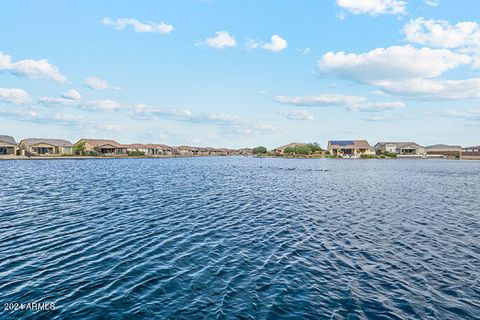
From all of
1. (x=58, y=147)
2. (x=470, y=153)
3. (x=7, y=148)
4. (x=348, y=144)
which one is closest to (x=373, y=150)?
(x=348, y=144)

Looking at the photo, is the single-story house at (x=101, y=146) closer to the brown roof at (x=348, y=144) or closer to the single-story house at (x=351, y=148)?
the single-story house at (x=351, y=148)

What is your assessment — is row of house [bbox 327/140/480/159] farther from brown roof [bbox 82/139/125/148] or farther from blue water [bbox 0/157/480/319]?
blue water [bbox 0/157/480/319]

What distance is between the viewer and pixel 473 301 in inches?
440

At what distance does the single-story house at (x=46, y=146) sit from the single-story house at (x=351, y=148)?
484 ft

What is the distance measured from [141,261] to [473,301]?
13.8 metres

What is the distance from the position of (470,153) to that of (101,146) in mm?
214137

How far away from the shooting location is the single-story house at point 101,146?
489 feet

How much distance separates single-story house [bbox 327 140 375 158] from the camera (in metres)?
185

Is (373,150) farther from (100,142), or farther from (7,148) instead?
(7,148)

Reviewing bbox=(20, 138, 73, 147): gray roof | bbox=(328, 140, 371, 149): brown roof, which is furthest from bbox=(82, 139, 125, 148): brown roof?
bbox=(328, 140, 371, 149): brown roof

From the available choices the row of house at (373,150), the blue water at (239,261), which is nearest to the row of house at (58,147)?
the row of house at (373,150)

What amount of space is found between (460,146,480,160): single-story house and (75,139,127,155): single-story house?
19881 centimetres

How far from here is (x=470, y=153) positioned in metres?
187

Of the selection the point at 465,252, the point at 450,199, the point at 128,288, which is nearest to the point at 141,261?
the point at 128,288
